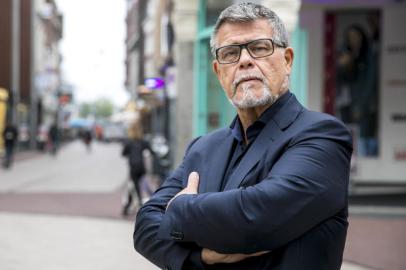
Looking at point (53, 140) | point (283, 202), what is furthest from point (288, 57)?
point (53, 140)

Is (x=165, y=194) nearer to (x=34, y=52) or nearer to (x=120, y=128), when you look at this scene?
(x=34, y=52)

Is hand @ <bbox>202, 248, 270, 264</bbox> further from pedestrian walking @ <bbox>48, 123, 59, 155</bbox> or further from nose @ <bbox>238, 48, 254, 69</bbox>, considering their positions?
pedestrian walking @ <bbox>48, 123, 59, 155</bbox>

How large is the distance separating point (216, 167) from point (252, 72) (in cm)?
31

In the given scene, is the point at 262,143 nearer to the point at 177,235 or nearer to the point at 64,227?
the point at 177,235

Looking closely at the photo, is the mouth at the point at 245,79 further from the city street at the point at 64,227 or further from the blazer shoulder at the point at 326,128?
the city street at the point at 64,227

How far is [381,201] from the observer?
42.6 ft

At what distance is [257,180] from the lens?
1951 millimetres

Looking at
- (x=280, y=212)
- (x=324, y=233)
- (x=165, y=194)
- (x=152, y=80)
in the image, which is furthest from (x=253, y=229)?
(x=152, y=80)

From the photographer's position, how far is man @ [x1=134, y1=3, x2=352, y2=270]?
71.2 inches

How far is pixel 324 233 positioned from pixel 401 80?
12.7 meters

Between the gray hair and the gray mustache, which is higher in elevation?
the gray hair

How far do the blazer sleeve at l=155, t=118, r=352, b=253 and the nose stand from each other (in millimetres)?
281

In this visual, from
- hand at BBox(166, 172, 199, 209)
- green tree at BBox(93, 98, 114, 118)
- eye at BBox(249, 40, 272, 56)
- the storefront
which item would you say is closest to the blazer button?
hand at BBox(166, 172, 199, 209)

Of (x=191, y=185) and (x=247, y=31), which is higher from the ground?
(x=247, y=31)
